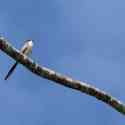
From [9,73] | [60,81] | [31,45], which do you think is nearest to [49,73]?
[60,81]

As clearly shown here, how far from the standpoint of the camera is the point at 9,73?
42.3 feet

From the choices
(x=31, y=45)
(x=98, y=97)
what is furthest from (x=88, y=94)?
(x=31, y=45)

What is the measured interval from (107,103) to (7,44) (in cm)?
191

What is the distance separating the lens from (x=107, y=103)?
738 cm

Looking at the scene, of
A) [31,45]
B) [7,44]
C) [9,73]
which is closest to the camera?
[7,44]

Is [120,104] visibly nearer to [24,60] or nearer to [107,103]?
[107,103]

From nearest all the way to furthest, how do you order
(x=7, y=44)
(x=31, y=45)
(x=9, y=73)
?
(x=7, y=44) → (x=9, y=73) → (x=31, y=45)

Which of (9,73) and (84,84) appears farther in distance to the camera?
(9,73)

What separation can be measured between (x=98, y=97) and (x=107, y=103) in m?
0.18

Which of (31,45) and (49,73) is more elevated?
(49,73)

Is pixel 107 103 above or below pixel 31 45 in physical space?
above

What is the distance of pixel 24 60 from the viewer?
7.32 metres

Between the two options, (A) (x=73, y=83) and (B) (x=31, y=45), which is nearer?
(A) (x=73, y=83)

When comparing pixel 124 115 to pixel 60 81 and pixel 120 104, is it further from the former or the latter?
pixel 60 81
